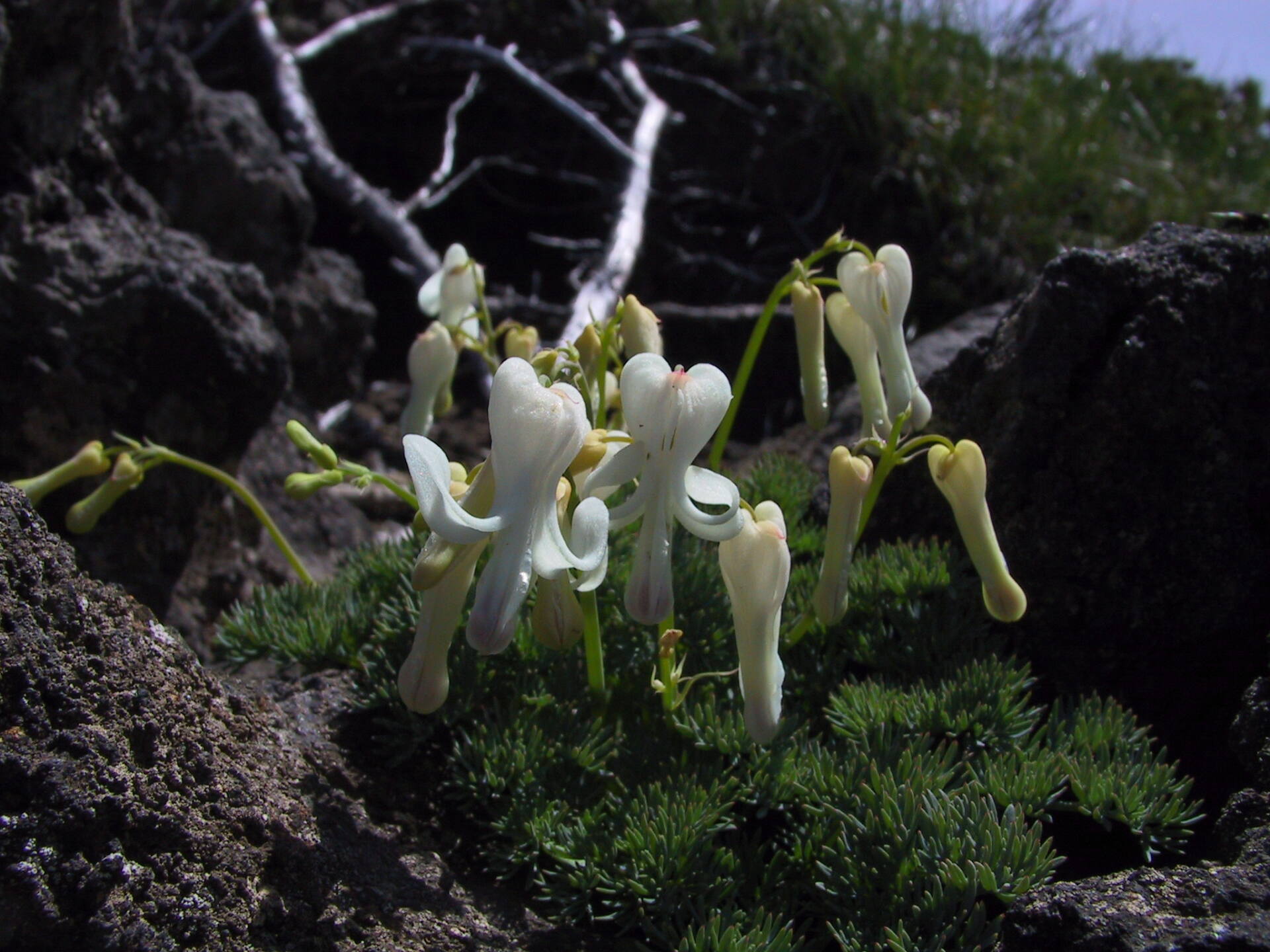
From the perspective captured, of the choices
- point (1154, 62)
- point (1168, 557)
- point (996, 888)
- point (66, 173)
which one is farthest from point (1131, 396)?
point (1154, 62)

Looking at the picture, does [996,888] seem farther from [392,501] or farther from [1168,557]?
[392,501]

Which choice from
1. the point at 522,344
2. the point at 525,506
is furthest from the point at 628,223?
the point at 525,506

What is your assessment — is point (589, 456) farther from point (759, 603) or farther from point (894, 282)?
point (894, 282)

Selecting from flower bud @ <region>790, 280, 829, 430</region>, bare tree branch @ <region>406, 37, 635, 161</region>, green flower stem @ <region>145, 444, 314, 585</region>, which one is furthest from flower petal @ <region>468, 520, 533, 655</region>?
bare tree branch @ <region>406, 37, 635, 161</region>

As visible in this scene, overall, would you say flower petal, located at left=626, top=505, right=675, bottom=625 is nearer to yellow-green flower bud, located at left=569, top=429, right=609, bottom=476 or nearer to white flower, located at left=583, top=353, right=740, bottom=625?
white flower, located at left=583, top=353, right=740, bottom=625

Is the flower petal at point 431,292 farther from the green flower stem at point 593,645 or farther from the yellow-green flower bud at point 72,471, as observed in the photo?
the green flower stem at point 593,645

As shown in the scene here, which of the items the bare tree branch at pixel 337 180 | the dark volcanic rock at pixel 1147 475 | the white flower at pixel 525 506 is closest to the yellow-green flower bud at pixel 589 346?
the white flower at pixel 525 506
